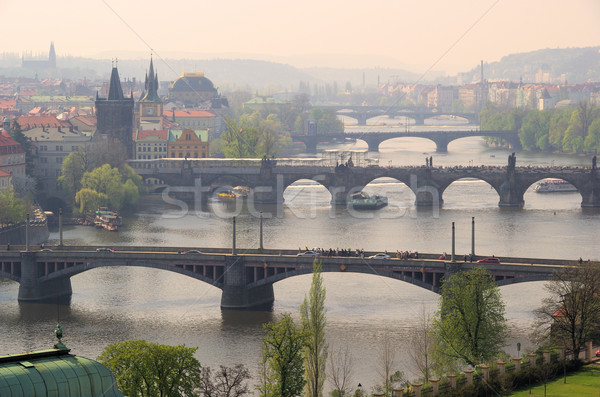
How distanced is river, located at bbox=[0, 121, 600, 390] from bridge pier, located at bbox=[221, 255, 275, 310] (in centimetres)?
88

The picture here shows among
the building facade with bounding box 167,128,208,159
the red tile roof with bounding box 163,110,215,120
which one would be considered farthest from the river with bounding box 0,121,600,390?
the red tile roof with bounding box 163,110,215,120

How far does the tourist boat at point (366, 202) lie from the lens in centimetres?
11019

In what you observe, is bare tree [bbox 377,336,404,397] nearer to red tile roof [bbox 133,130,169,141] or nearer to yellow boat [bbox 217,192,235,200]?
yellow boat [bbox 217,192,235,200]

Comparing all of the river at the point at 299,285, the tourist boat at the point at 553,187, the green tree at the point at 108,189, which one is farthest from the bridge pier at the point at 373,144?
the green tree at the point at 108,189

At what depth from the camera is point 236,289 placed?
213 feet

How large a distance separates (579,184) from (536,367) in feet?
224

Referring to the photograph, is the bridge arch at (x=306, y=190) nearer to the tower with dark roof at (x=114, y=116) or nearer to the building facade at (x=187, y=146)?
the building facade at (x=187, y=146)

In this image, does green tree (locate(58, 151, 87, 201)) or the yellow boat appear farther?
the yellow boat

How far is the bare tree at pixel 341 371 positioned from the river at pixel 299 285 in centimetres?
54

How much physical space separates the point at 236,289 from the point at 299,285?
659 centimetres

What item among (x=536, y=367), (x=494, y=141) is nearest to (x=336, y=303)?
(x=536, y=367)

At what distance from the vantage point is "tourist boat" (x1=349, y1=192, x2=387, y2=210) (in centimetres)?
11019

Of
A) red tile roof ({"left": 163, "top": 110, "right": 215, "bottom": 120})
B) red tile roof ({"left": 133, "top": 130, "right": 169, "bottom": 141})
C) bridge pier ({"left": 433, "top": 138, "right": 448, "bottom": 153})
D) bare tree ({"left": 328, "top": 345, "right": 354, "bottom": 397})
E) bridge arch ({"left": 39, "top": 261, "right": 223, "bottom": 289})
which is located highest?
red tile roof ({"left": 163, "top": 110, "right": 215, "bottom": 120})

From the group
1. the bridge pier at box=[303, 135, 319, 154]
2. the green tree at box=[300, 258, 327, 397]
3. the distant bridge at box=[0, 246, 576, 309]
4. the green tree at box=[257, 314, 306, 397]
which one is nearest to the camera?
the green tree at box=[257, 314, 306, 397]
